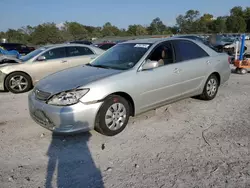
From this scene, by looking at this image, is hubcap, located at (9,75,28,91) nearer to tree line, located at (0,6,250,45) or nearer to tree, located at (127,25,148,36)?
tree line, located at (0,6,250,45)

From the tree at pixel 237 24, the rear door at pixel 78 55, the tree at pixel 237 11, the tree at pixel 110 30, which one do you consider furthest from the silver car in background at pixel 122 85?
the tree at pixel 237 11

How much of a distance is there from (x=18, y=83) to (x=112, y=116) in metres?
4.52

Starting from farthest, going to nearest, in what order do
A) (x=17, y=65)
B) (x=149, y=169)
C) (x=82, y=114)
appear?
(x=17, y=65)
(x=82, y=114)
(x=149, y=169)

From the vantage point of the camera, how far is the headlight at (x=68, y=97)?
3.37m

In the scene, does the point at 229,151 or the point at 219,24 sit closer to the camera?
the point at 229,151

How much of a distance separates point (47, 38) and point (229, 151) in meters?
51.0

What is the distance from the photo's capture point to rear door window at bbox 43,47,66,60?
295 inches

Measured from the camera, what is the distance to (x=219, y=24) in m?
98.6

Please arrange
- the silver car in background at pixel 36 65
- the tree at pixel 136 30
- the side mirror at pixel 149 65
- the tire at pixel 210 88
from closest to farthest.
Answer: the side mirror at pixel 149 65 → the tire at pixel 210 88 → the silver car in background at pixel 36 65 → the tree at pixel 136 30

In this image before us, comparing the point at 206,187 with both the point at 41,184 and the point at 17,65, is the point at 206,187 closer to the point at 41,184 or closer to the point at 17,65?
the point at 41,184

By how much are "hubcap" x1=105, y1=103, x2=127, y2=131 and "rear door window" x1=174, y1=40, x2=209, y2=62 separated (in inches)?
66.2

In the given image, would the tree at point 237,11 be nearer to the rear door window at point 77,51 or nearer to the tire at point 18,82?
the rear door window at point 77,51

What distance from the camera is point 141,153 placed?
3.27m

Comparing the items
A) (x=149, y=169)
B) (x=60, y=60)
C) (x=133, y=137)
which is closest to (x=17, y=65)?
(x=60, y=60)
